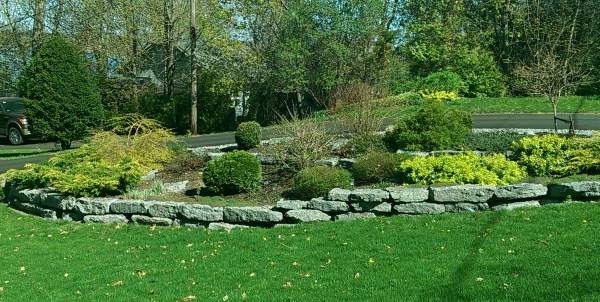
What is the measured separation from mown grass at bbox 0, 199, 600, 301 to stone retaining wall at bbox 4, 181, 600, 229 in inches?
13.6

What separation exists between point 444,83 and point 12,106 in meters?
16.9

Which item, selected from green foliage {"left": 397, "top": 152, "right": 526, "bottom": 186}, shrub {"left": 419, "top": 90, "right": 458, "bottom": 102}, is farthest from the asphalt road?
green foliage {"left": 397, "top": 152, "right": 526, "bottom": 186}

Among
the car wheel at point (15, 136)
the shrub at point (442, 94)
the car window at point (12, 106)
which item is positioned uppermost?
the shrub at point (442, 94)

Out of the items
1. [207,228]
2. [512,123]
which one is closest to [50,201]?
[207,228]

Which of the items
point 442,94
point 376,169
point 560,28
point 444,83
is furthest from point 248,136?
point 560,28

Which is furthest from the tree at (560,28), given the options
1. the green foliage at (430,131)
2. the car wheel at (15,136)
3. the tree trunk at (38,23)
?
the tree trunk at (38,23)

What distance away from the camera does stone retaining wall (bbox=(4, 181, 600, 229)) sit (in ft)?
27.7

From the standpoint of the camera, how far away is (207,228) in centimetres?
919

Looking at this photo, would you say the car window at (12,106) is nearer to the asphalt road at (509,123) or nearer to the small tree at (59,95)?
the small tree at (59,95)

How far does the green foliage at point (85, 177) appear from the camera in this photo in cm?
1041

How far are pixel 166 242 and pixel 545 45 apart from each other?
21.8 meters

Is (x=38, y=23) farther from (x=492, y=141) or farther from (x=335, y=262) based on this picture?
(x=335, y=262)

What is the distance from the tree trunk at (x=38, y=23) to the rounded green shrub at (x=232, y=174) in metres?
21.2

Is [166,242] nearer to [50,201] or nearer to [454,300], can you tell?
[50,201]
